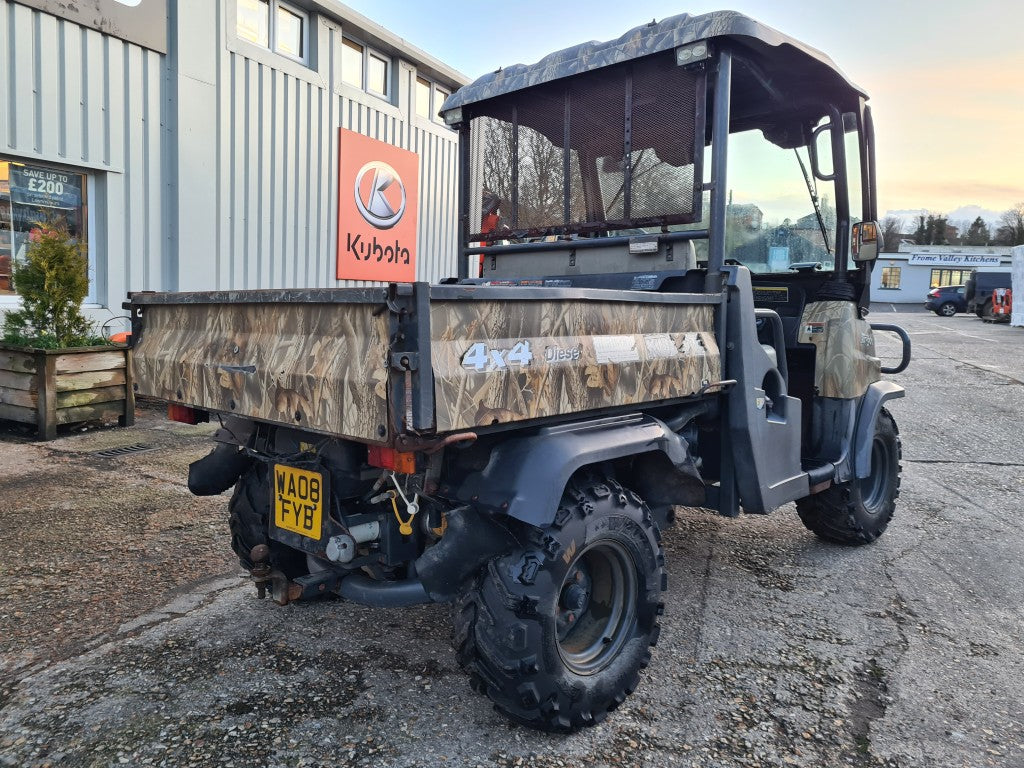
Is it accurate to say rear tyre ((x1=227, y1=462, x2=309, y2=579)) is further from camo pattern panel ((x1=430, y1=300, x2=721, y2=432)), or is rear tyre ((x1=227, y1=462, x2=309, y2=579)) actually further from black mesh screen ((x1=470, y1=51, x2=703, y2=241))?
black mesh screen ((x1=470, y1=51, x2=703, y2=241))

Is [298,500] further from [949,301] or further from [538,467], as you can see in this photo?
[949,301]

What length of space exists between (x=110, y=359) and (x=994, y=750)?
23.7ft

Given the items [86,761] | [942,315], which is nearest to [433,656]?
[86,761]

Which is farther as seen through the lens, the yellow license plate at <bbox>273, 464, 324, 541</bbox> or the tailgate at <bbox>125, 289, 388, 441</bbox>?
the yellow license plate at <bbox>273, 464, 324, 541</bbox>

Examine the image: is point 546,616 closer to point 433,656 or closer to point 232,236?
point 433,656

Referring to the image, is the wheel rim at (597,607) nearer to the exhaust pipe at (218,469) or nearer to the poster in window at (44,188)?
the exhaust pipe at (218,469)

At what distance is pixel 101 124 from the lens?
766 cm

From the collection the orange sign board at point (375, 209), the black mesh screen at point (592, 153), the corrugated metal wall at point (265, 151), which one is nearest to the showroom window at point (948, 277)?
the orange sign board at point (375, 209)

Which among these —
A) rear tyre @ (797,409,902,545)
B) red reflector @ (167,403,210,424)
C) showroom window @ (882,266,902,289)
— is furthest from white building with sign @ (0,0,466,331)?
showroom window @ (882,266,902,289)

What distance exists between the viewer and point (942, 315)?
34594 millimetres

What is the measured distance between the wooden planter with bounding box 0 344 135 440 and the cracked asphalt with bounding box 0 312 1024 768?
172 centimetres

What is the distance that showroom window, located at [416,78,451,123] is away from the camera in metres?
12.2

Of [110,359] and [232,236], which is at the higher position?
[232,236]

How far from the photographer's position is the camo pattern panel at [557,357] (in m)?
2.20
